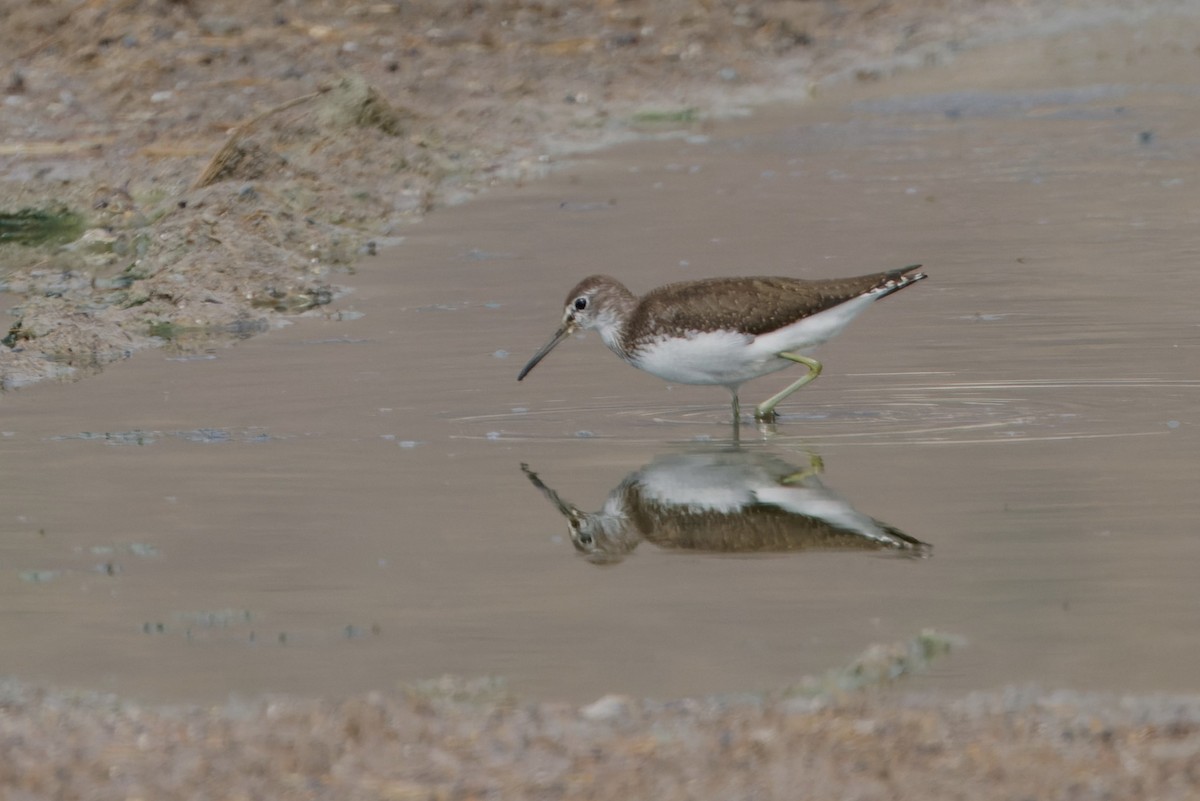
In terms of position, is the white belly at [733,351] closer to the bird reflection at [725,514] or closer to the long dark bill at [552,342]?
the long dark bill at [552,342]

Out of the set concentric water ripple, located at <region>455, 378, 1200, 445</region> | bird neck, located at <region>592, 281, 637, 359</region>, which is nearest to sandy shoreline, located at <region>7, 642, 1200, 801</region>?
concentric water ripple, located at <region>455, 378, 1200, 445</region>

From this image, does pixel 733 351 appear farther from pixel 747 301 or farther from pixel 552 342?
pixel 552 342

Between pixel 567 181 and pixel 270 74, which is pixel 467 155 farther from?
pixel 270 74

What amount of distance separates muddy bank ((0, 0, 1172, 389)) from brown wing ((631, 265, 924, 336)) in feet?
9.41

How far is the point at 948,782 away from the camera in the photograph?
181 inches

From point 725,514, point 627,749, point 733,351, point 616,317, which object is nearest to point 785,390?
point 733,351

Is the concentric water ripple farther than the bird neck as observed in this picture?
No

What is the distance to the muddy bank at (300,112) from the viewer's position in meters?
11.7

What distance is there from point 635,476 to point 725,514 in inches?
25.6

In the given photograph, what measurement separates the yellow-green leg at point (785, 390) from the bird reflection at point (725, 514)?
92 cm

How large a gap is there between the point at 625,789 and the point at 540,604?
147 cm

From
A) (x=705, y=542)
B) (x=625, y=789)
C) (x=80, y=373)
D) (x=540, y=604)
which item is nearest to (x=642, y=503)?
(x=705, y=542)

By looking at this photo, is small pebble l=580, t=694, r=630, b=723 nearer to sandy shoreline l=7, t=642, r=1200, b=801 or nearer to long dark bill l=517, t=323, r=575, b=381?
sandy shoreline l=7, t=642, r=1200, b=801

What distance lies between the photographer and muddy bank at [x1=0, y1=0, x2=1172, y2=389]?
11.7 meters
